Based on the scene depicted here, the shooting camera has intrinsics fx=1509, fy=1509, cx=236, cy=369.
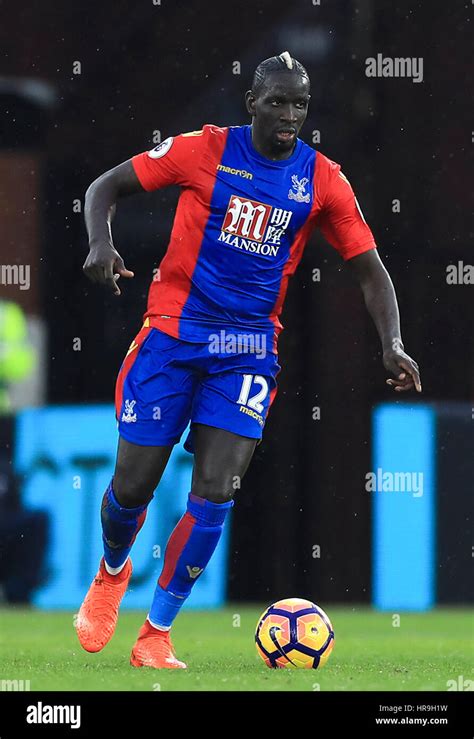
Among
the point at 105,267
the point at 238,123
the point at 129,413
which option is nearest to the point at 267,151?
the point at 105,267

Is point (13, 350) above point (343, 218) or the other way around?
the other way around

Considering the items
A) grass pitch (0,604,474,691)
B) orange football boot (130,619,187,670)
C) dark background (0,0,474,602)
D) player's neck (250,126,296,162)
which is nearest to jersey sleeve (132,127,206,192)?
player's neck (250,126,296,162)

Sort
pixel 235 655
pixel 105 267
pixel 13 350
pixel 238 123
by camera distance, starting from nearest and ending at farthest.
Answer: pixel 105 267, pixel 235 655, pixel 238 123, pixel 13 350

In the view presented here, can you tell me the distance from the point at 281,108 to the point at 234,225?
1.60ft

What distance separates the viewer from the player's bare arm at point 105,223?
17.9 ft

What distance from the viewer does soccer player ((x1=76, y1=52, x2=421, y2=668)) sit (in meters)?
5.81

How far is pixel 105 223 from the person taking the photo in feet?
18.8

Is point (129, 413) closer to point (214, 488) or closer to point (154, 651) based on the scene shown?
point (214, 488)

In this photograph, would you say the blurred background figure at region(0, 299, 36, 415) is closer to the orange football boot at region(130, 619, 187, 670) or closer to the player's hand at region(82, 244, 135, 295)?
the orange football boot at region(130, 619, 187, 670)

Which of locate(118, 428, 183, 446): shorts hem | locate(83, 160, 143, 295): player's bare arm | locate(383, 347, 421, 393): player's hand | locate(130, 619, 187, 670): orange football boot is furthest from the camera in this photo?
locate(118, 428, 183, 446): shorts hem

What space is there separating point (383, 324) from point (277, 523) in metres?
3.56

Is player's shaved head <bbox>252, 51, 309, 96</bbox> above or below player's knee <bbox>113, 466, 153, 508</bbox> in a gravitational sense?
above

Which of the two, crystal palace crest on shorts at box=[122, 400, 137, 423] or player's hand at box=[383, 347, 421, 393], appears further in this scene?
crystal palace crest on shorts at box=[122, 400, 137, 423]

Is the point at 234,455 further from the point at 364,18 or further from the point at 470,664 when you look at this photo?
the point at 364,18
